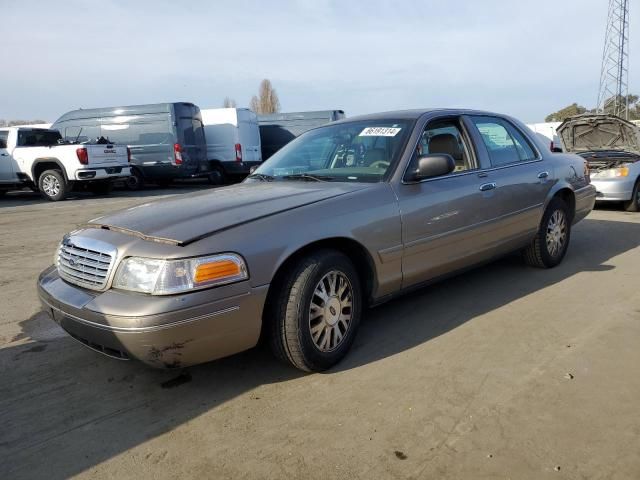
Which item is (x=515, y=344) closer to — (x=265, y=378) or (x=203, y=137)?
(x=265, y=378)

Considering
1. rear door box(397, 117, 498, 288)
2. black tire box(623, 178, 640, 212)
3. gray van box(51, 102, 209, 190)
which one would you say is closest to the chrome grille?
rear door box(397, 117, 498, 288)

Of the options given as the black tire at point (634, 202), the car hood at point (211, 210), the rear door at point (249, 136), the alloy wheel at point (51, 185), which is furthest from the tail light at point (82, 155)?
the black tire at point (634, 202)

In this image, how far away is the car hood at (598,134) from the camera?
9.57m

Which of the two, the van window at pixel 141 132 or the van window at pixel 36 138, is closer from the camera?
the van window at pixel 36 138

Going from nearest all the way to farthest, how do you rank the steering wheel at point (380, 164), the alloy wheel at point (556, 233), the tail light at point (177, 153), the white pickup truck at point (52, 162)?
1. the steering wheel at point (380, 164)
2. the alloy wheel at point (556, 233)
3. the white pickup truck at point (52, 162)
4. the tail light at point (177, 153)

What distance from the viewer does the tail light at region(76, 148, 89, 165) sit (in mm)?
13164

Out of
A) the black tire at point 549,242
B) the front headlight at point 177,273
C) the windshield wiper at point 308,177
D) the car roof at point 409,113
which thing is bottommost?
the black tire at point 549,242

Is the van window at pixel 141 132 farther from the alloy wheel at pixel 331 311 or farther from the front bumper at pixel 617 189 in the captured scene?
the alloy wheel at pixel 331 311

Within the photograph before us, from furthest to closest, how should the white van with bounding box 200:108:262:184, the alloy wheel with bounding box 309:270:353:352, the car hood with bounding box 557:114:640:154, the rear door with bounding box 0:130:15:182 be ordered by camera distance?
the white van with bounding box 200:108:262:184 → the rear door with bounding box 0:130:15:182 → the car hood with bounding box 557:114:640:154 → the alloy wheel with bounding box 309:270:353:352

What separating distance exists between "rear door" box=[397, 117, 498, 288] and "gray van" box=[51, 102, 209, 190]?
40.8ft

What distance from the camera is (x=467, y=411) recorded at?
2.66 m

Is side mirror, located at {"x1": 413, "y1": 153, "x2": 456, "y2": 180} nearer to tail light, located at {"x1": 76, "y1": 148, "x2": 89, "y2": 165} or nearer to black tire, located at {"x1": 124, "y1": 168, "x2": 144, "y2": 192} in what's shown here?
tail light, located at {"x1": 76, "y1": 148, "x2": 89, "y2": 165}

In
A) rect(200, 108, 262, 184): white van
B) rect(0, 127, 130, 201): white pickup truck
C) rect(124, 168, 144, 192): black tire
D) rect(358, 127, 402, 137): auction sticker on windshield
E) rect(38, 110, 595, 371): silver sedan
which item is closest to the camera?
rect(38, 110, 595, 371): silver sedan

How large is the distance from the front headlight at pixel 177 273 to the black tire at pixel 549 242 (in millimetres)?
3350
